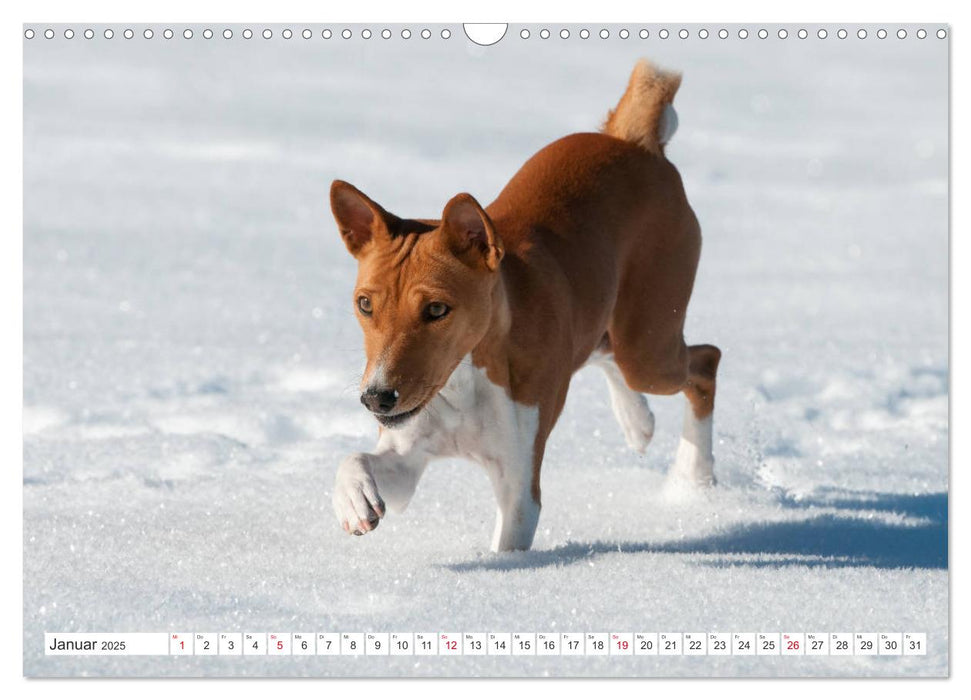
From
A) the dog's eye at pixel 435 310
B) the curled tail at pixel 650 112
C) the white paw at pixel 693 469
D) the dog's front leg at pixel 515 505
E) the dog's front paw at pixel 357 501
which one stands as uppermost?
the curled tail at pixel 650 112

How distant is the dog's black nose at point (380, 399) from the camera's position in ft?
12.9

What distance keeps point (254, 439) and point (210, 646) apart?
8.57 ft

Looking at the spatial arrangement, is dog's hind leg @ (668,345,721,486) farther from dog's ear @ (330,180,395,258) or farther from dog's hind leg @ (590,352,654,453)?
dog's ear @ (330,180,395,258)

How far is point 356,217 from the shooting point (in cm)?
431

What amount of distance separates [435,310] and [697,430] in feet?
6.46

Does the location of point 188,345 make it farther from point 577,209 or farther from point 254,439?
point 577,209

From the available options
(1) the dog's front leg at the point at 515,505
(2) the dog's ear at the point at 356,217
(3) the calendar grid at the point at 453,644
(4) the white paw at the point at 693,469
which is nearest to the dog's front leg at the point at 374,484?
(1) the dog's front leg at the point at 515,505

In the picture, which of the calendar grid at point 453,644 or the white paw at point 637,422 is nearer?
the calendar grid at point 453,644

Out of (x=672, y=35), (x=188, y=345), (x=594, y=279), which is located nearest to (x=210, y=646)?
(x=594, y=279)

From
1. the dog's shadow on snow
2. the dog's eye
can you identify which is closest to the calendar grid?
the dog's shadow on snow

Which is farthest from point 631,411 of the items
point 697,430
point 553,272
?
point 553,272

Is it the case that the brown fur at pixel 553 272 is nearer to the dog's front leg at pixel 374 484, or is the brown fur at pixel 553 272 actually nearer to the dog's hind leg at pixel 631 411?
the dog's hind leg at pixel 631 411

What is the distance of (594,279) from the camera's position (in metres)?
4.87

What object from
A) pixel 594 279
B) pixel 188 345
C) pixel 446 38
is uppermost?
pixel 446 38
